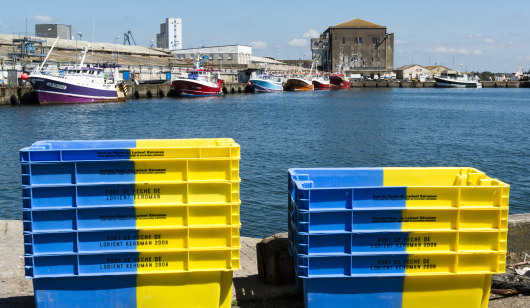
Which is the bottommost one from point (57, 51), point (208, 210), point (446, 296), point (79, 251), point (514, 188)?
point (514, 188)

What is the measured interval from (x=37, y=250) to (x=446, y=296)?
3.45 m

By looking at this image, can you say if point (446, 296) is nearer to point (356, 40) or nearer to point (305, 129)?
point (305, 129)

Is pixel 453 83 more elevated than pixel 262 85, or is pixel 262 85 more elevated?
pixel 453 83

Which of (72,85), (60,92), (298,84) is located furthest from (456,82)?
(60,92)

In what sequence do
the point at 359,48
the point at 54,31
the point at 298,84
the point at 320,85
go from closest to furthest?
the point at 298,84 → the point at 320,85 → the point at 54,31 → the point at 359,48

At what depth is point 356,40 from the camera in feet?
416

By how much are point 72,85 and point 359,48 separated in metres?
86.0

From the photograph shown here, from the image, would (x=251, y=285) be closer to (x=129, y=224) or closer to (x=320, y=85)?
(x=129, y=224)

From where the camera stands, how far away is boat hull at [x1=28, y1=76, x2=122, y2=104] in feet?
162

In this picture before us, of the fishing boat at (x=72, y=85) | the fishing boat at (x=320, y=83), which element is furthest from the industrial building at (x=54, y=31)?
the fishing boat at (x=72, y=85)

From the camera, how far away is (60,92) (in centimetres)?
5053

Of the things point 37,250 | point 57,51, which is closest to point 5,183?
point 37,250

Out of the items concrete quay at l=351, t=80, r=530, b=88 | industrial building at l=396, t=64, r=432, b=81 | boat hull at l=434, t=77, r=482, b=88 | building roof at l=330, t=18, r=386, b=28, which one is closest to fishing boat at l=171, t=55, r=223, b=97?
concrete quay at l=351, t=80, r=530, b=88

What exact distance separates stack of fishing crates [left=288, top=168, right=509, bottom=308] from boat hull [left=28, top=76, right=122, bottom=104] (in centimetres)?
4742
